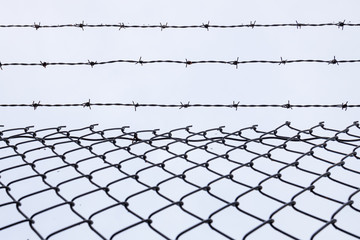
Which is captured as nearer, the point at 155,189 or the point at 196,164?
the point at 155,189

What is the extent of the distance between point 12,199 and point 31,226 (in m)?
0.29

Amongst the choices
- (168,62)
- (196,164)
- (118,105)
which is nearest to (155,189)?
(196,164)

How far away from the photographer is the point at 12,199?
2279 millimetres

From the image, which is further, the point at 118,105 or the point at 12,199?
the point at 118,105

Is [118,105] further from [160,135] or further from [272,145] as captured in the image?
[272,145]

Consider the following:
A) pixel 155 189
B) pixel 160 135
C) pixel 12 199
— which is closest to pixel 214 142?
pixel 160 135

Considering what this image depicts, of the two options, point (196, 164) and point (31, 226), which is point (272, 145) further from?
point (31, 226)

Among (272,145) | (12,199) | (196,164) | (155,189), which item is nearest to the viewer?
(12,199)

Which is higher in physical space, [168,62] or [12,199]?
[168,62]

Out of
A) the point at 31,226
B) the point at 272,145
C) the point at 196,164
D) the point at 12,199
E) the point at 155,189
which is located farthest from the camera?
the point at 272,145

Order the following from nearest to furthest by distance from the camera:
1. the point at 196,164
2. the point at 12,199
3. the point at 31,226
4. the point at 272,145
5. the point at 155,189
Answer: the point at 31,226 → the point at 12,199 → the point at 155,189 → the point at 196,164 → the point at 272,145

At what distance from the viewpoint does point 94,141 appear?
330cm

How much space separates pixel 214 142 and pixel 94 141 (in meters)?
0.72

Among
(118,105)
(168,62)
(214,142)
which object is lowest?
(214,142)
